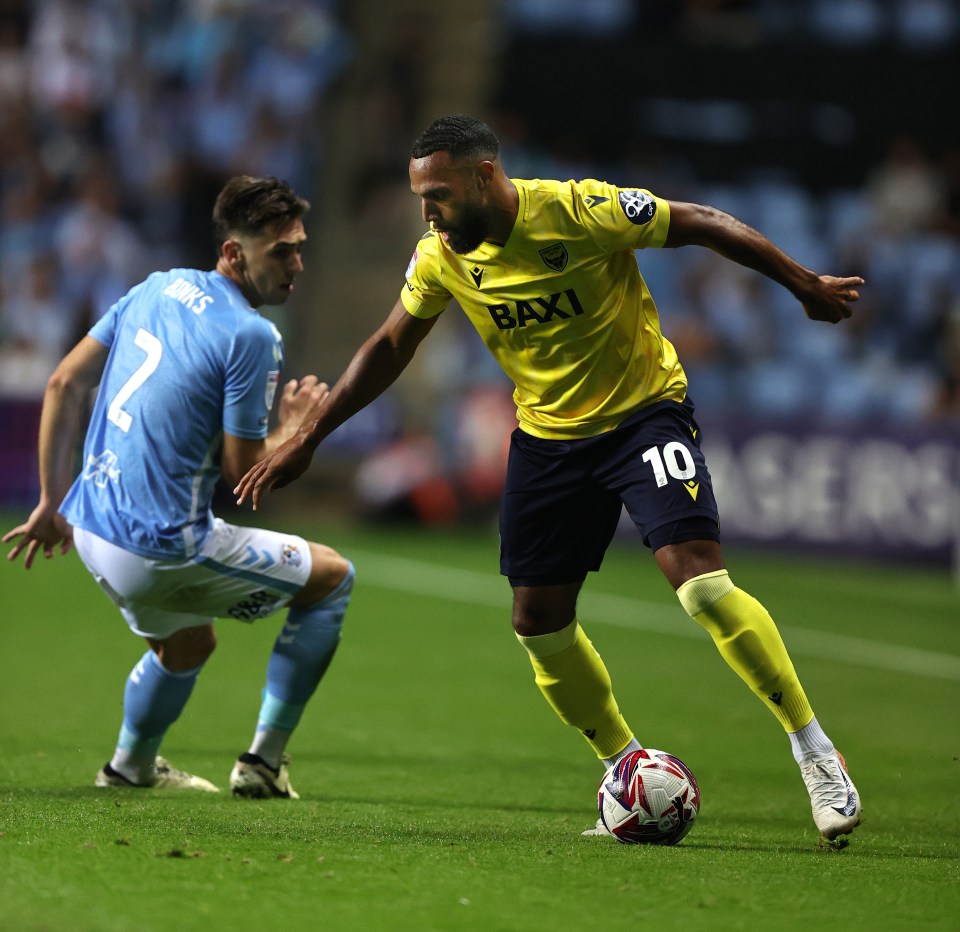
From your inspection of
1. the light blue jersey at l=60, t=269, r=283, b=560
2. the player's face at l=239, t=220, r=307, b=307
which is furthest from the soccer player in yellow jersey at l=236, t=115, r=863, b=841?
the player's face at l=239, t=220, r=307, b=307

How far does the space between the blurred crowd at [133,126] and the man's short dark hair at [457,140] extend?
39.4 feet

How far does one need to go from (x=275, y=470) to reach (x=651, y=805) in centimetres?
159

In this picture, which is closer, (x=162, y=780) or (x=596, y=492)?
(x=596, y=492)

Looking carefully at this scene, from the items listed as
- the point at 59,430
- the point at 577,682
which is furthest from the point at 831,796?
the point at 59,430

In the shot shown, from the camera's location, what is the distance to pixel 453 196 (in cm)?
480

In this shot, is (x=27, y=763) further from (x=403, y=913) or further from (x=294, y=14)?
(x=294, y=14)

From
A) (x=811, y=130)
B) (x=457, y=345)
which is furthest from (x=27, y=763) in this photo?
(x=811, y=130)

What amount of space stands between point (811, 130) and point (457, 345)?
541cm

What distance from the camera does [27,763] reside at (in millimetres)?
5781

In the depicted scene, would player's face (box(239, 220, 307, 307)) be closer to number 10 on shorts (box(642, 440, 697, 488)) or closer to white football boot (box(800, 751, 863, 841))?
number 10 on shorts (box(642, 440, 697, 488))

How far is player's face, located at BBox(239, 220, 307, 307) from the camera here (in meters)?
5.32

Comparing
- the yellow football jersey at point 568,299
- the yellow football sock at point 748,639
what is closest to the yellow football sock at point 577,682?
the yellow football sock at point 748,639

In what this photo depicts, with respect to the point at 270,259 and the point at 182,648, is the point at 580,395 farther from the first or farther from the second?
the point at 182,648

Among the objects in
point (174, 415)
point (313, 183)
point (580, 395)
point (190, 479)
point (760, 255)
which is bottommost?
point (313, 183)
